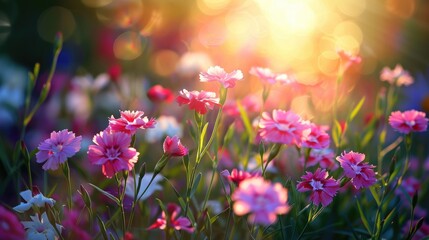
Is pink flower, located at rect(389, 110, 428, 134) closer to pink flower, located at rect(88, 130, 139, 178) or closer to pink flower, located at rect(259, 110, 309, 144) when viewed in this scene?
pink flower, located at rect(259, 110, 309, 144)

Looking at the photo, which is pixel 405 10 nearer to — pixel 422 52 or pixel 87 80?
pixel 422 52

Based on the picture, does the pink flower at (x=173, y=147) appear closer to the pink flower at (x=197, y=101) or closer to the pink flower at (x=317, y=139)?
the pink flower at (x=197, y=101)

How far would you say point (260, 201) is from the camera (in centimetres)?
73

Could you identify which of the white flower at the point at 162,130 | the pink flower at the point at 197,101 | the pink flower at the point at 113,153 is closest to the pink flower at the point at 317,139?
the pink flower at the point at 197,101

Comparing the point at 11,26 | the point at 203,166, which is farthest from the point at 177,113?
the point at 11,26

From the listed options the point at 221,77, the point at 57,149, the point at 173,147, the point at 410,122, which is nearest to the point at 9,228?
the point at 57,149

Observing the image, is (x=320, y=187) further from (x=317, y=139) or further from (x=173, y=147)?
(x=173, y=147)

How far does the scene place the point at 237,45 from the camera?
8.90ft

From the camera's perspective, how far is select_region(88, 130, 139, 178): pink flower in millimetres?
935

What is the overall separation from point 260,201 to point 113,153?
0.33 meters

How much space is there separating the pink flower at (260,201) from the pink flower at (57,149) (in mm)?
373

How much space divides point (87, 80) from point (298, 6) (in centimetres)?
184

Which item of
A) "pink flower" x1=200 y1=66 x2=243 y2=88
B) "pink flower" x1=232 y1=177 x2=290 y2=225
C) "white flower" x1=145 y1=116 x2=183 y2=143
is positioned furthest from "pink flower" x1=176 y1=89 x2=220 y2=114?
"white flower" x1=145 y1=116 x2=183 y2=143

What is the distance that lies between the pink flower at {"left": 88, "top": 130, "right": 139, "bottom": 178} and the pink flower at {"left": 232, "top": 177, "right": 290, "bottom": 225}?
269 millimetres
